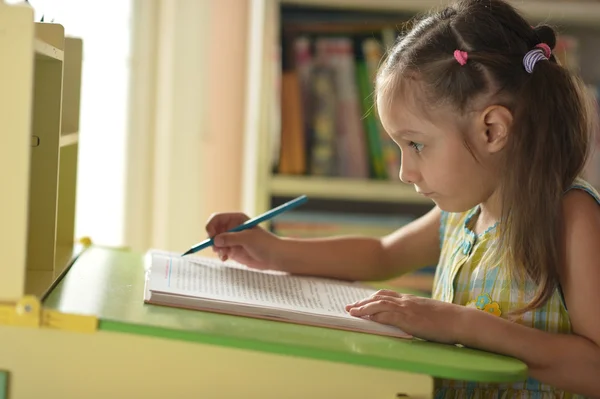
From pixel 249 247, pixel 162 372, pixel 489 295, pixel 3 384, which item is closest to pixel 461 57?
pixel 489 295

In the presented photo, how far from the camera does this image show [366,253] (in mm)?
1284

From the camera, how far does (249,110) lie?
195 cm

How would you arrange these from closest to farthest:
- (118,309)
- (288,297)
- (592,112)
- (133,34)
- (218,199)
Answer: (118,309), (288,297), (592,112), (133,34), (218,199)

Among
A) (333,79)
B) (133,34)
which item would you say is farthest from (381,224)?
(133,34)

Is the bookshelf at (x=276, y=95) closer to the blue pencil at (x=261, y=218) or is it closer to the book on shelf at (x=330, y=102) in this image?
the book on shelf at (x=330, y=102)

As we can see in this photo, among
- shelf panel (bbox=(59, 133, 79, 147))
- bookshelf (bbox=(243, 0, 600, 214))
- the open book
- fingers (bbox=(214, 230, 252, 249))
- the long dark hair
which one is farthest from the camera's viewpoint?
bookshelf (bbox=(243, 0, 600, 214))

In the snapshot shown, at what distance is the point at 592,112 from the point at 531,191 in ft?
0.80

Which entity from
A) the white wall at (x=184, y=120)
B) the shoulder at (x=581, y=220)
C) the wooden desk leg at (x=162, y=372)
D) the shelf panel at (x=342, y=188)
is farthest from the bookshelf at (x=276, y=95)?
the wooden desk leg at (x=162, y=372)

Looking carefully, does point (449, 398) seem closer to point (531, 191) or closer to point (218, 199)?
point (531, 191)

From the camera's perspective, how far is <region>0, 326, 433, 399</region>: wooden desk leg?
82 cm

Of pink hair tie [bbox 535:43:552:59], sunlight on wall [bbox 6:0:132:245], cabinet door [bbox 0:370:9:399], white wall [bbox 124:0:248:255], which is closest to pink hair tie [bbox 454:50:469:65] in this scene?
pink hair tie [bbox 535:43:552:59]

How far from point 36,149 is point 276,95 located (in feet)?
2.72

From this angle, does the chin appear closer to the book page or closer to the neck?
the neck

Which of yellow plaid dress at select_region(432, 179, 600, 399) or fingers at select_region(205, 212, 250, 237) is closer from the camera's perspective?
yellow plaid dress at select_region(432, 179, 600, 399)
